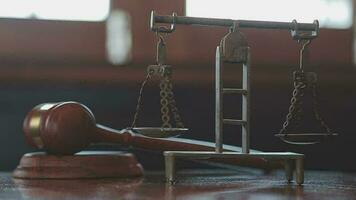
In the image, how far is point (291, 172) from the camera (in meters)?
1.05

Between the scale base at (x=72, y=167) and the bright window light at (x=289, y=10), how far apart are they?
48cm

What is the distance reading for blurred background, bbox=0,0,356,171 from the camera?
1.39 m

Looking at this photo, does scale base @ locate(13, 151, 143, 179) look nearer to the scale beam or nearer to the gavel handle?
the gavel handle

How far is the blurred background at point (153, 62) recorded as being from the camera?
1.39m

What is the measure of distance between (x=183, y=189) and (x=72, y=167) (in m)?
0.24

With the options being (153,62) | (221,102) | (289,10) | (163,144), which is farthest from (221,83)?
(289,10)

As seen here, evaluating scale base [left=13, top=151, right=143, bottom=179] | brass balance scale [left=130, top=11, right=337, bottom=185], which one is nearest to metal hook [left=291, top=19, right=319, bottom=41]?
brass balance scale [left=130, top=11, right=337, bottom=185]

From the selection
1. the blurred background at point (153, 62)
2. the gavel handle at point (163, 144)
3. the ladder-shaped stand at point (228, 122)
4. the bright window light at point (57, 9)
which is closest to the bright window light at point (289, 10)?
the blurred background at point (153, 62)

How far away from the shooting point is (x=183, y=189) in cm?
90

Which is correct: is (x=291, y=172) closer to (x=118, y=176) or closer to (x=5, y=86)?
(x=118, y=176)

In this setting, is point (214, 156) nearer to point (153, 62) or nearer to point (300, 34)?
point (300, 34)

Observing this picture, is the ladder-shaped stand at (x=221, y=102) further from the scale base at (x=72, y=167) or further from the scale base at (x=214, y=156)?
the scale base at (x=72, y=167)

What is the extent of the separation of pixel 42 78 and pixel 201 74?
1.05 ft

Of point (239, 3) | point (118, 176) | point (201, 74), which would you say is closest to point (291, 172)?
point (118, 176)
